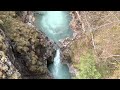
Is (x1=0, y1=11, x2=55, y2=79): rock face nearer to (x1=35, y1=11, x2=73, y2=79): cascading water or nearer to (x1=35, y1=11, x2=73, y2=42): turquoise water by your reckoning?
(x1=35, y1=11, x2=73, y2=79): cascading water

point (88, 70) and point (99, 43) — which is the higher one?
point (99, 43)

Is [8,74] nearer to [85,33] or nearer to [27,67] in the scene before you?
[27,67]

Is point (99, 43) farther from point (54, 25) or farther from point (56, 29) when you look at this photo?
point (54, 25)

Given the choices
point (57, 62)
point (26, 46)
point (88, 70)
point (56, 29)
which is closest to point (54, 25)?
point (56, 29)

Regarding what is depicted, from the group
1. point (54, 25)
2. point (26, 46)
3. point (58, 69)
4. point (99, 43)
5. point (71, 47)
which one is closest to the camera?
point (26, 46)

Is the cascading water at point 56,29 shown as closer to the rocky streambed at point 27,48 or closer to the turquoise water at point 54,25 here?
the turquoise water at point 54,25

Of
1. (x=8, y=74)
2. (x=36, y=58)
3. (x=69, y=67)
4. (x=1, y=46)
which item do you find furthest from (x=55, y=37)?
(x=8, y=74)
